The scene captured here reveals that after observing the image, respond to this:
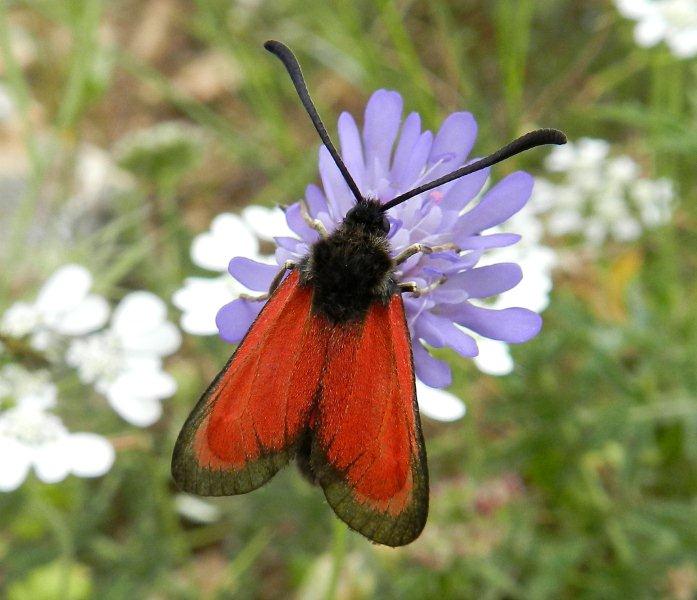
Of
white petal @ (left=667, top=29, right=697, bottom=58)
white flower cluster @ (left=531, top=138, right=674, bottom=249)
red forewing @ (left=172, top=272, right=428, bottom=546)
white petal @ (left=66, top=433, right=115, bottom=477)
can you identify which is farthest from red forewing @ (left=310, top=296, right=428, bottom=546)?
white flower cluster @ (left=531, top=138, right=674, bottom=249)

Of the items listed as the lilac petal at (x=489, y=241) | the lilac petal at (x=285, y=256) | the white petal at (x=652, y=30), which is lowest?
the lilac petal at (x=285, y=256)

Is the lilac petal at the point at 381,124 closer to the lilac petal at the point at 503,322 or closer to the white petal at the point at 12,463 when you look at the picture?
the lilac petal at the point at 503,322

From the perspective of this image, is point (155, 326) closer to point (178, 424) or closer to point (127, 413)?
point (127, 413)

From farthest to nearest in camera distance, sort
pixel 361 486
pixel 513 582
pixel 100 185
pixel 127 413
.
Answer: pixel 100 185
pixel 513 582
pixel 127 413
pixel 361 486

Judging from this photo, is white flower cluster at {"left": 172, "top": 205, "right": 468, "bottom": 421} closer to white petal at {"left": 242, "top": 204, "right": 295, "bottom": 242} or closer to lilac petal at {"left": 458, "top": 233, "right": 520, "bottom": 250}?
white petal at {"left": 242, "top": 204, "right": 295, "bottom": 242}

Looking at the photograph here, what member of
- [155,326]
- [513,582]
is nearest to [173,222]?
[155,326]

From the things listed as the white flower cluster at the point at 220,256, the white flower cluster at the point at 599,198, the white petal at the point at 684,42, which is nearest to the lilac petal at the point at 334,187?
the white flower cluster at the point at 220,256
